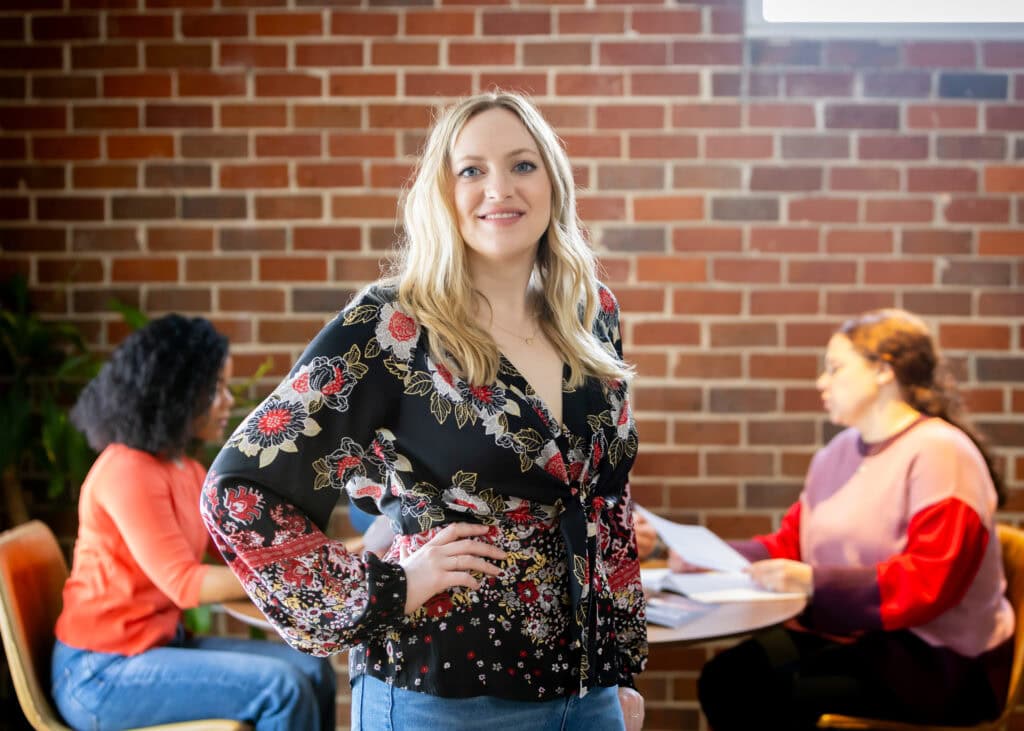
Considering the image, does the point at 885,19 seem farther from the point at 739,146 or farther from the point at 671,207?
the point at 671,207

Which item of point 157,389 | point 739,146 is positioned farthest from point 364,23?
point 157,389

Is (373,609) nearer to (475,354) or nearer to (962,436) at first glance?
(475,354)

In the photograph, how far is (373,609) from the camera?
4.30 ft

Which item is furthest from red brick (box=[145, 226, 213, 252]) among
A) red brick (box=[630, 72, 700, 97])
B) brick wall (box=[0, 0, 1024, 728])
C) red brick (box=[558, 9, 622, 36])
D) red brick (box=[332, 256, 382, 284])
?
red brick (box=[630, 72, 700, 97])

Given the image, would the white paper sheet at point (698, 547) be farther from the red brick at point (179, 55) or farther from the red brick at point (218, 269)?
the red brick at point (179, 55)

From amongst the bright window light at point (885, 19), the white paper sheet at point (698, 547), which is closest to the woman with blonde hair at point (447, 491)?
the white paper sheet at point (698, 547)

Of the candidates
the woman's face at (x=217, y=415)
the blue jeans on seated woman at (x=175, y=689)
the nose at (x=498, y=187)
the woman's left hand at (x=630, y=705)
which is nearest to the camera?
the nose at (x=498, y=187)

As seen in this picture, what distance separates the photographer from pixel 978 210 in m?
2.96

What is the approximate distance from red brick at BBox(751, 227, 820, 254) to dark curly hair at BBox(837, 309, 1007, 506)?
1.51 feet

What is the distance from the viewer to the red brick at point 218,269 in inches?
120

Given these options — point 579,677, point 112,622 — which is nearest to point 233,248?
point 112,622

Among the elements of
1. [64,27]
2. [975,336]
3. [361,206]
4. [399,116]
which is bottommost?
[975,336]

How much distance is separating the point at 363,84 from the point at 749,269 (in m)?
1.24

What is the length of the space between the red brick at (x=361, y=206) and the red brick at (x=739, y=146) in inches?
37.0
